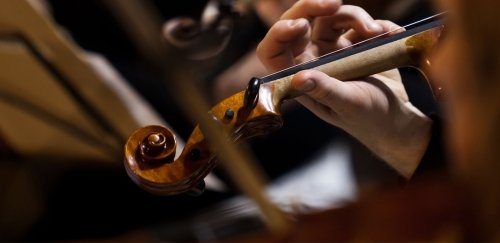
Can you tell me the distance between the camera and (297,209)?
0.96 meters

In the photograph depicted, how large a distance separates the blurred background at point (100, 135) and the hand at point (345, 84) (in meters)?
0.18

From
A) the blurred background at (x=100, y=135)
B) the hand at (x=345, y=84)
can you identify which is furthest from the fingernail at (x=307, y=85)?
the blurred background at (x=100, y=135)

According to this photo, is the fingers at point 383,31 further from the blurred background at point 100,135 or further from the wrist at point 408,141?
the blurred background at point 100,135

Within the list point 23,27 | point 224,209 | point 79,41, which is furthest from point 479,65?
point 79,41

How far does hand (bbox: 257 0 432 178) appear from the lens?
376 mm

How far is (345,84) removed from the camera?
1.24 feet

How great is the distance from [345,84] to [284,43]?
0.16ft

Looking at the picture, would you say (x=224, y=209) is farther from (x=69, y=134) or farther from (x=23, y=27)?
(x=23, y=27)

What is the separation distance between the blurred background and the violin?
0.18m

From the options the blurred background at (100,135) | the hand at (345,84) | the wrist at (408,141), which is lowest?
the blurred background at (100,135)

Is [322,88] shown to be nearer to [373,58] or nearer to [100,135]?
[373,58]

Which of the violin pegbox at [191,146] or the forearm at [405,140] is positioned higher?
the violin pegbox at [191,146]

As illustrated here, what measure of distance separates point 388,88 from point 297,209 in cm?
59

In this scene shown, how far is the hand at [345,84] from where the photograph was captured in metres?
0.38
